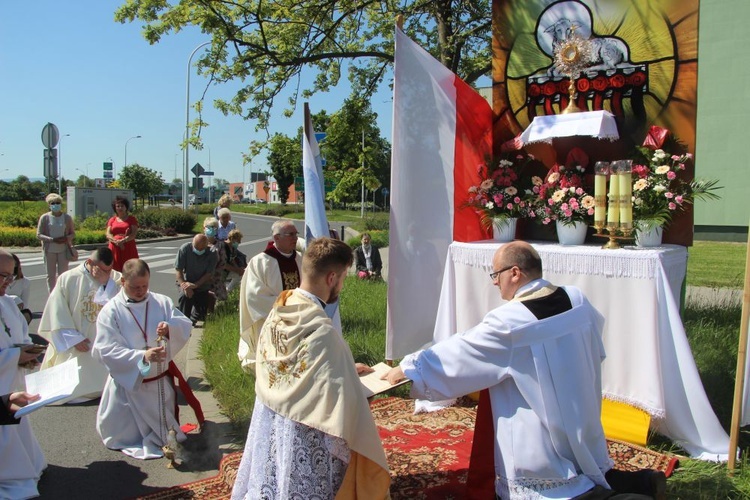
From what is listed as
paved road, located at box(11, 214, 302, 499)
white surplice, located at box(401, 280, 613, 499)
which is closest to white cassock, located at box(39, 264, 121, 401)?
paved road, located at box(11, 214, 302, 499)

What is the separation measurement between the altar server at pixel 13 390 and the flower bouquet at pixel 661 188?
184 inches

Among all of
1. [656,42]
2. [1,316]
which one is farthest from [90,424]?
[656,42]

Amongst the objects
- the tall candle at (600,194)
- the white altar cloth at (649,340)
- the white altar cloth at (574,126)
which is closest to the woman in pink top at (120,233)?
the white altar cloth at (574,126)

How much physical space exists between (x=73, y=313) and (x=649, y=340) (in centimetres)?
500

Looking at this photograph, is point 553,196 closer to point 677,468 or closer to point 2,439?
point 677,468

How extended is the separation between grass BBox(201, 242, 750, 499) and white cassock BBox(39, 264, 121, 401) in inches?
51.8

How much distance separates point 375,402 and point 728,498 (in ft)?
9.58

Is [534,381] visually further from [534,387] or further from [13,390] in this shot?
[13,390]

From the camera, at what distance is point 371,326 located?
8289mm

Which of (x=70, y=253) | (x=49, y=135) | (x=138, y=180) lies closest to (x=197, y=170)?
(x=49, y=135)

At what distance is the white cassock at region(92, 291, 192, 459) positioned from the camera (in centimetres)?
468

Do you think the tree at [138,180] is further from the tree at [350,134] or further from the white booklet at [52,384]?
the white booklet at [52,384]

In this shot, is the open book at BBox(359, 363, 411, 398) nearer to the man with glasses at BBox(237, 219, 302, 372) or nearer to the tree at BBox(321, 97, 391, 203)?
the man with glasses at BBox(237, 219, 302, 372)

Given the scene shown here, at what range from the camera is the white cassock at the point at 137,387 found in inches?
184
